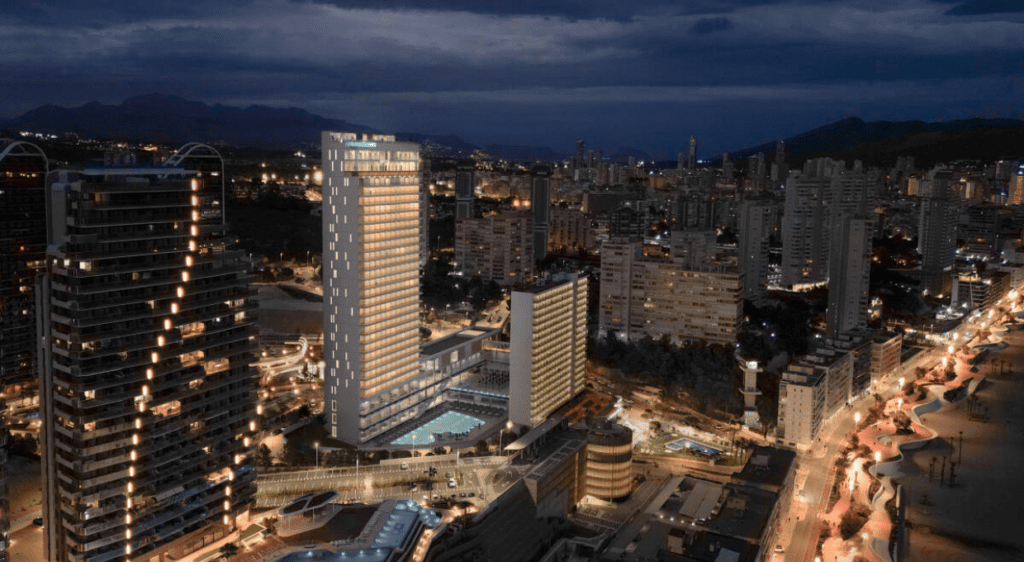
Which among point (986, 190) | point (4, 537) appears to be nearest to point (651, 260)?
point (4, 537)

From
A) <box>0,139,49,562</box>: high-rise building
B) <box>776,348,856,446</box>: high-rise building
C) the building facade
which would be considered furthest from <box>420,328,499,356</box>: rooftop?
<box>0,139,49,562</box>: high-rise building

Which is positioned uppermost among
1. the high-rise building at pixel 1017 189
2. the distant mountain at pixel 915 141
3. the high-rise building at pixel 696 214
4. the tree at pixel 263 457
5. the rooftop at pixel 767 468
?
the distant mountain at pixel 915 141

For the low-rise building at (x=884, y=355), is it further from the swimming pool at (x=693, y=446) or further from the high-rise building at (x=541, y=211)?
the high-rise building at (x=541, y=211)

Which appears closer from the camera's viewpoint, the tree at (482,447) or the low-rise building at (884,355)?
the tree at (482,447)

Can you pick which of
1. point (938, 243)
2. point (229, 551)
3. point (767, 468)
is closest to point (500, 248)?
point (938, 243)

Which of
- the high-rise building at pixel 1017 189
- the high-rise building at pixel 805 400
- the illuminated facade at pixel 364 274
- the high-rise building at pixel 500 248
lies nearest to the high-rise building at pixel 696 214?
the high-rise building at pixel 500 248

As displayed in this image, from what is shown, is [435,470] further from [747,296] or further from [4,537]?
[747,296]
